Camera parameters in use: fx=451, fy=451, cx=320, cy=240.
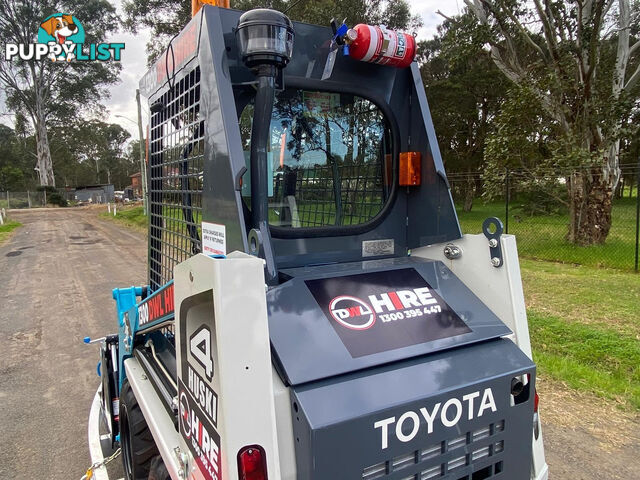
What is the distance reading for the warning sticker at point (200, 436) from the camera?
1443 millimetres

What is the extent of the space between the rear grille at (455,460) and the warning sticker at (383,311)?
1.21ft

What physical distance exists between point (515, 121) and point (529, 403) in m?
10.8

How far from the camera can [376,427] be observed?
57.7 inches

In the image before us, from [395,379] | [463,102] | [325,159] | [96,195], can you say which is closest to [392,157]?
[325,159]

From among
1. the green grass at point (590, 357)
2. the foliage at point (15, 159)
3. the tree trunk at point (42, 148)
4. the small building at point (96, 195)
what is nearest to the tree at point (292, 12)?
the green grass at point (590, 357)

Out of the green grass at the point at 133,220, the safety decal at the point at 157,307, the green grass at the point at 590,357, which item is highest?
the safety decal at the point at 157,307

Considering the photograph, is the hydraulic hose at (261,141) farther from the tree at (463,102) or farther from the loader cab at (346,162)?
the tree at (463,102)

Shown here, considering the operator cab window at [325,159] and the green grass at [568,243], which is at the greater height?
the operator cab window at [325,159]

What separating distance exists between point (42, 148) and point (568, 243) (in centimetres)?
5150

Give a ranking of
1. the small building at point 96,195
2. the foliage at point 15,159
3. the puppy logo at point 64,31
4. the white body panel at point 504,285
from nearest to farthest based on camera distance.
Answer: the white body panel at point 504,285
the puppy logo at point 64,31
the small building at point 96,195
the foliage at point 15,159

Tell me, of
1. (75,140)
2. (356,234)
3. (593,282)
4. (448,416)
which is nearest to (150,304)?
(356,234)

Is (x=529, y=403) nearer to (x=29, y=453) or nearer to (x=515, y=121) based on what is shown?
(x=29, y=453)
